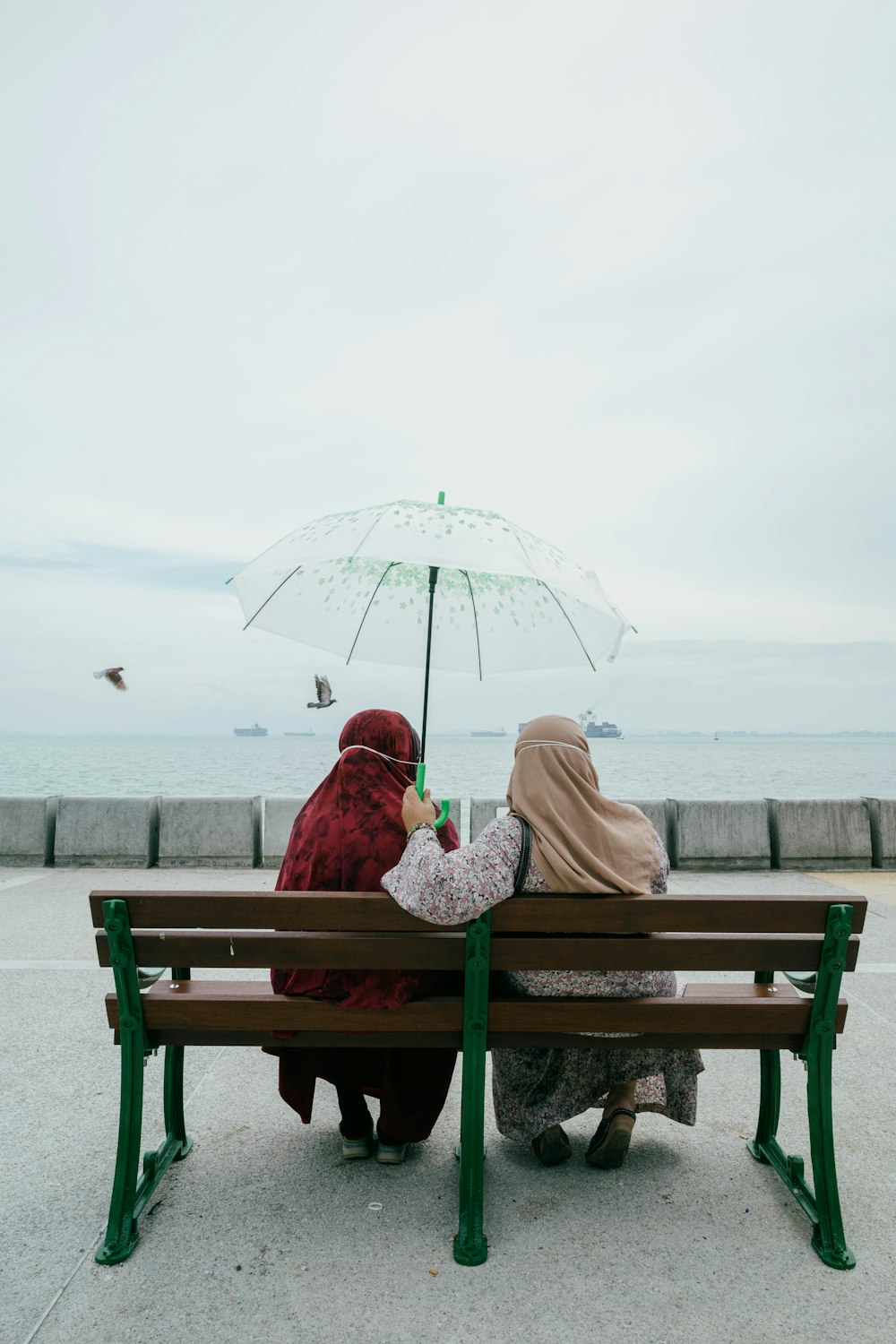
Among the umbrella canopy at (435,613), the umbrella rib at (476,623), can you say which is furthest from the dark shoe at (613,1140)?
the umbrella rib at (476,623)

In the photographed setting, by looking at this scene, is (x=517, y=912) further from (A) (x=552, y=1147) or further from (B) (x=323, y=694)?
(B) (x=323, y=694)

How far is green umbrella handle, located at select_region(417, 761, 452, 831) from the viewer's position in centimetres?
295

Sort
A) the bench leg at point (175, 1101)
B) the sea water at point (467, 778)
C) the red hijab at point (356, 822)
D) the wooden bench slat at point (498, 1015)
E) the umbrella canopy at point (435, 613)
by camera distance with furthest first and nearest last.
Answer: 1. the sea water at point (467, 778)
2. the umbrella canopy at point (435, 613)
3. the bench leg at point (175, 1101)
4. the red hijab at point (356, 822)
5. the wooden bench slat at point (498, 1015)

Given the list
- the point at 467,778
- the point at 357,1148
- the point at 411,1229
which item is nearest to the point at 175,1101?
the point at 357,1148

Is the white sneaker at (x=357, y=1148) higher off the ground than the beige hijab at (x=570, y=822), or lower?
lower

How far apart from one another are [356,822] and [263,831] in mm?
5785

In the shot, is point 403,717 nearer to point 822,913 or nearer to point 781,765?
point 822,913

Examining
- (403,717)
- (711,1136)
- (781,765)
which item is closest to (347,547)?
(403,717)

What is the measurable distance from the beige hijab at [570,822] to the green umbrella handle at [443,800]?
8.0 inches

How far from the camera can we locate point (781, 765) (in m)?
91.5

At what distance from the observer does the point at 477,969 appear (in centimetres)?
271

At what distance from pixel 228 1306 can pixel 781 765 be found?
9522cm

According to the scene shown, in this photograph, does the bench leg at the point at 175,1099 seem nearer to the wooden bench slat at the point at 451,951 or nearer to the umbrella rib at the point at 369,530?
the wooden bench slat at the point at 451,951

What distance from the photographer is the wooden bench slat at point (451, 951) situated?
2.68 m
